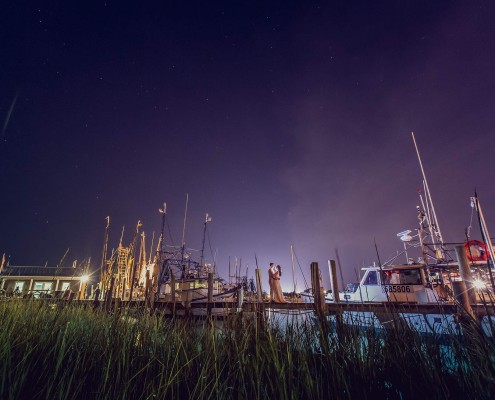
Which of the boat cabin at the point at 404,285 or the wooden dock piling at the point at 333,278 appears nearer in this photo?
the wooden dock piling at the point at 333,278

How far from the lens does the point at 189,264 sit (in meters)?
25.6

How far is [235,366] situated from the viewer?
4.38m

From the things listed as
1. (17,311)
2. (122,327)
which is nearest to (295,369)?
(122,327)

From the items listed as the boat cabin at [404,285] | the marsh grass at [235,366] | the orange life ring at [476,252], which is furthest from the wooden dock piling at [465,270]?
the marsh grass at [235,366]

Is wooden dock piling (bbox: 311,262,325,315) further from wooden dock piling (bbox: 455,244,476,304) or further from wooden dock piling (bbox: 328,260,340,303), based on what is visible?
wooden dock piling (bbox: 455,244,476,304)

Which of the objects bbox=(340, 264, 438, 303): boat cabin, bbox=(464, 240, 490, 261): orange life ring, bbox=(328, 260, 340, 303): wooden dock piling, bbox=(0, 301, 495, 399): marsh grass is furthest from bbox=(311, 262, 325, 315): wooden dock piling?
bbox=(464, 240, 490, 261): orange life ring

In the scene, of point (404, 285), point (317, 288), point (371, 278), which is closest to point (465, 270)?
point (317, 288)

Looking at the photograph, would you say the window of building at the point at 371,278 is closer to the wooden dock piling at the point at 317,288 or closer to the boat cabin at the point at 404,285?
the boat cabin at the point at 404,285

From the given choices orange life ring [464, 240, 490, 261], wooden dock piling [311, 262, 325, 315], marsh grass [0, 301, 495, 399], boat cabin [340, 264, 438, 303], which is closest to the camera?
marsh grass [0, 301, 495, 399]

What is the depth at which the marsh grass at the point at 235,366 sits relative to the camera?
3.48 meters

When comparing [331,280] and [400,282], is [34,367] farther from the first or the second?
[400,282]

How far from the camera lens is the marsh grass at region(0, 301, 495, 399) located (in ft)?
11.4

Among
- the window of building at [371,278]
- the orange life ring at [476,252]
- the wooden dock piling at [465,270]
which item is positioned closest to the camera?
the wooden dock piling at [465,270]

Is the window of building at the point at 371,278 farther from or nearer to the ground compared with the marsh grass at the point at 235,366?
farther from the ground
